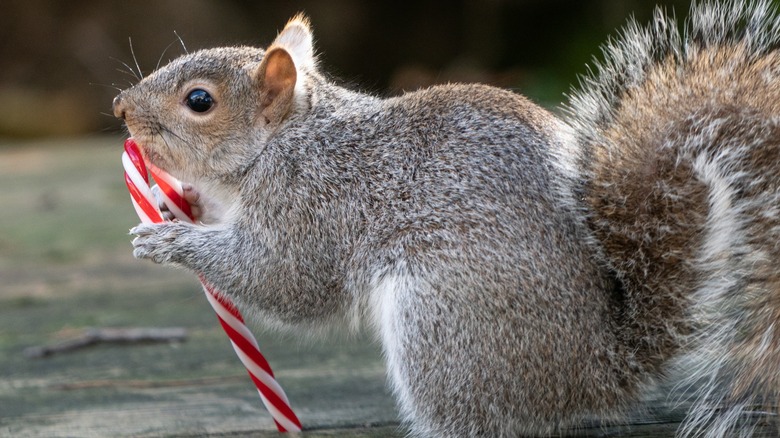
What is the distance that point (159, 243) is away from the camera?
1633 mm

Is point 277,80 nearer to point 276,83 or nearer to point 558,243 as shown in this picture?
point 276,83

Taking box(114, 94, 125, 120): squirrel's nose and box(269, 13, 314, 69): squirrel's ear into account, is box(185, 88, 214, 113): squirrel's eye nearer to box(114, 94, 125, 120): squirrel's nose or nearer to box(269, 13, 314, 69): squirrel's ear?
box(114, 94, 125, 120): squirrel's nose

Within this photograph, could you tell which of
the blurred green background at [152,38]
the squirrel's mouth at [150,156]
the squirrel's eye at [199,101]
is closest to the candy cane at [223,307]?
the squirrel's mouth at [150,156]

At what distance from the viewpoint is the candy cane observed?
148cm

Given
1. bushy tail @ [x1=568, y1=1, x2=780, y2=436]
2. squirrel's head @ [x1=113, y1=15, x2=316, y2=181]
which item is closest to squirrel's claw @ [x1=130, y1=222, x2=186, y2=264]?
squirrel's head @ [x1=113, y1=15, x2=316, y2=181]

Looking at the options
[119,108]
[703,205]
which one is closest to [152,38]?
[119,108]

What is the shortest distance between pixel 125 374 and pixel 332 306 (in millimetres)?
505

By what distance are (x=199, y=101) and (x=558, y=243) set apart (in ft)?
2.28

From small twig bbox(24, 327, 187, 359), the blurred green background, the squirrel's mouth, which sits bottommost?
small twig bbox(24, 327, 187, 359)

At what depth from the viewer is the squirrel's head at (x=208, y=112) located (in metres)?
1.70

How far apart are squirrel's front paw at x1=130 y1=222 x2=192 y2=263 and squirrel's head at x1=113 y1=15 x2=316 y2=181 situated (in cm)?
13

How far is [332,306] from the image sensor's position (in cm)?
155

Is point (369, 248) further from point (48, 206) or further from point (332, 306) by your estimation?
point (48, 206)

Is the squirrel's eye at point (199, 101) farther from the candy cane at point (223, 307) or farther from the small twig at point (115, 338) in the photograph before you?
the small twig at point (115, 338)
